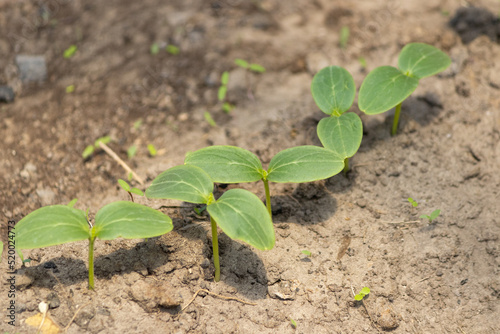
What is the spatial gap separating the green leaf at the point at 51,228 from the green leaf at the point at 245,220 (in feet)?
1.80

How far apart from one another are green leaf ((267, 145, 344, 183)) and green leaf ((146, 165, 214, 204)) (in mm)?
315

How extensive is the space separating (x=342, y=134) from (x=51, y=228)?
1.40 meters

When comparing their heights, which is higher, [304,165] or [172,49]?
[304,165]

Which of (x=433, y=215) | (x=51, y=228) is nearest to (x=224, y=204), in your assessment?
(x=51, y=228)

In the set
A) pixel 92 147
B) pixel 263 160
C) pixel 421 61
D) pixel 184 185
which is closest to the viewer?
pixel 184 185

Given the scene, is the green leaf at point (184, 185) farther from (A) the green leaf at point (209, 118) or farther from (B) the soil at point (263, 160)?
(A) the green leaf at point (209, 118)

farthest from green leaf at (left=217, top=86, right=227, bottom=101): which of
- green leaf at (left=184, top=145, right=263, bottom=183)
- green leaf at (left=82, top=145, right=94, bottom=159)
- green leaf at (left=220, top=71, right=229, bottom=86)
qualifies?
green leaf at (left=184, top=145, right=263, bottom=183)

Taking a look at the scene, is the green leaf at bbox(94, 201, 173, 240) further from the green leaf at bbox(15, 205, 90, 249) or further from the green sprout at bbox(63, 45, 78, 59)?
the green sprout at bbox(63, 45, 78, 59)

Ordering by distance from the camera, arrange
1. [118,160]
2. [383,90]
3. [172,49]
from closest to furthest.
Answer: [383,90]
[118,160]
[172,49]

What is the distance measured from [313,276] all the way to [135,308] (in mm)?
834

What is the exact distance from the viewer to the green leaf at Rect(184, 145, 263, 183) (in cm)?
207

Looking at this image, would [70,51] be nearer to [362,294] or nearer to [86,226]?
[86,226]

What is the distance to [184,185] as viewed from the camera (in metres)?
1.98

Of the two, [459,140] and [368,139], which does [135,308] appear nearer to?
[368,139]
